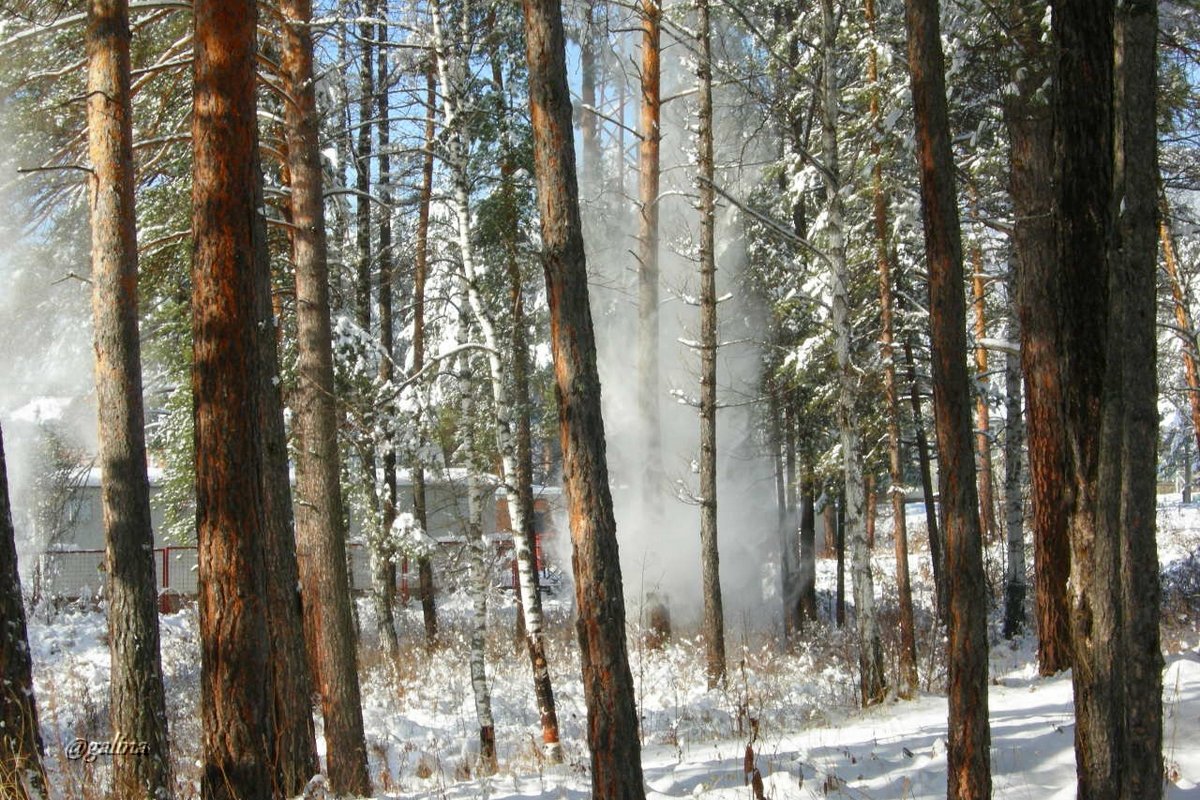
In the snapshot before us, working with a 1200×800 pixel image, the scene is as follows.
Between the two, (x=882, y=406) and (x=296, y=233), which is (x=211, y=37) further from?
(x=882, y=406)

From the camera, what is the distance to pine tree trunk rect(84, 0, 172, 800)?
7.62 meters

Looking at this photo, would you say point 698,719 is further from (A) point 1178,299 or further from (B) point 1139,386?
(A) point 1178,299

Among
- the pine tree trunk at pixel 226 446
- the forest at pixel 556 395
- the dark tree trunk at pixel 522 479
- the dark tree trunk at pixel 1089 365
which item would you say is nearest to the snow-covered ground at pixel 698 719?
the forest at pixel 556 395

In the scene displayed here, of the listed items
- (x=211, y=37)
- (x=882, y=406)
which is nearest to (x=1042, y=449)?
(x=882, y=406)

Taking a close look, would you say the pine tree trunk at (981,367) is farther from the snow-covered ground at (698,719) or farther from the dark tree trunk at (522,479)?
the dark tree trunk at (522,479)

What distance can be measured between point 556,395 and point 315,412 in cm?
399

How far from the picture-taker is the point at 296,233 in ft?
30.2

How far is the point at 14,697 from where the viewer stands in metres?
5.82

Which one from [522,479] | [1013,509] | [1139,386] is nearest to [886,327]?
[1013,509]

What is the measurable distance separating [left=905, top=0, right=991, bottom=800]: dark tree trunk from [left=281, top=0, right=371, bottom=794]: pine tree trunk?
5470 mm

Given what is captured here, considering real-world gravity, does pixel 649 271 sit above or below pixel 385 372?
above

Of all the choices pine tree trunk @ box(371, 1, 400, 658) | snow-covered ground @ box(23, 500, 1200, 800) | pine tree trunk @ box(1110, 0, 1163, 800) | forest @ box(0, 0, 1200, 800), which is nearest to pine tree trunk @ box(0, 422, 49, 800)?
forest @ box(0, 0, 1200, 800)

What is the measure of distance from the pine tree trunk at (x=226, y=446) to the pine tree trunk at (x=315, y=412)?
9.45 ft

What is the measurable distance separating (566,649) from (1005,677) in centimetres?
702
